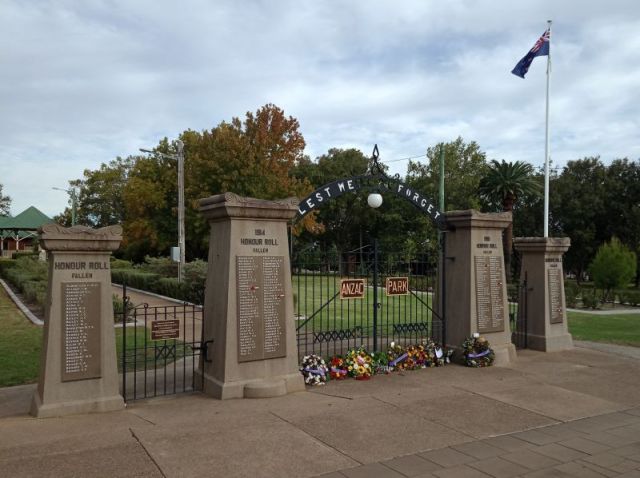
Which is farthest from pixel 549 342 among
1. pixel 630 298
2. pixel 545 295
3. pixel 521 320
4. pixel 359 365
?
pixel 630 298

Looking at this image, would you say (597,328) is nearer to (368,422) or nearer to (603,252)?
(368,422)

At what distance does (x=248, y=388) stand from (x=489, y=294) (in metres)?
5.25

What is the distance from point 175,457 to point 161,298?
1839 centimetres

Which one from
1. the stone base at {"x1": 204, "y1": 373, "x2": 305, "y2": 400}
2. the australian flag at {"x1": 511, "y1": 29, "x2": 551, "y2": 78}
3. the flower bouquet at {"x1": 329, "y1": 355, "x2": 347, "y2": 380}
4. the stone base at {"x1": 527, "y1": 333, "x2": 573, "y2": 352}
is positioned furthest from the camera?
Answer: the australian flag at {"x1": 511, "y1": 29, "x2": 551, "y2": 78}

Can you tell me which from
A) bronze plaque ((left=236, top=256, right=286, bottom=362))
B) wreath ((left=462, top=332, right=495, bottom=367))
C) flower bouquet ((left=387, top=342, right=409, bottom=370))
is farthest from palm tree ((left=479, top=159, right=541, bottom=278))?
bronze plaque ((left=236, top=256, right=286, bottom=362))

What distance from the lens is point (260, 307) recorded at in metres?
7.58

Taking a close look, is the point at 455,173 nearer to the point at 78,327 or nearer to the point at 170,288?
the point at 170,288

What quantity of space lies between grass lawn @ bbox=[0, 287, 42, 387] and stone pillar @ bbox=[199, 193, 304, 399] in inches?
141

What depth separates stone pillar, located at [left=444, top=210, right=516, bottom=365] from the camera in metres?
9.96

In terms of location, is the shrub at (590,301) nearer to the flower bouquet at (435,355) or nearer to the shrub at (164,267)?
the flower bouquet at (435,355)

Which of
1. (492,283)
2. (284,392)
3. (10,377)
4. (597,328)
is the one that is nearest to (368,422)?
(284,392)

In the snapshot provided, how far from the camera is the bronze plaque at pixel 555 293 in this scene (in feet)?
38.8

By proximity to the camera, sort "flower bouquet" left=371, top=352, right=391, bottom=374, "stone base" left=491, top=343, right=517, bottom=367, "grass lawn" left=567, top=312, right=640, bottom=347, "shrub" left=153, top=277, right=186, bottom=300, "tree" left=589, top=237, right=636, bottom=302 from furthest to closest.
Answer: "tree" left=589, top=237, right=636, bottom=302 → "shrub" left=153, top=277, right=186, bottom=300 → "grass lawn" left=567, top=312, right=640, bottom=347 → "stone base" left=491, top=343, right=517, bottom=367 → "flower bouquet" left=371, top=352, right=391, bottom=374

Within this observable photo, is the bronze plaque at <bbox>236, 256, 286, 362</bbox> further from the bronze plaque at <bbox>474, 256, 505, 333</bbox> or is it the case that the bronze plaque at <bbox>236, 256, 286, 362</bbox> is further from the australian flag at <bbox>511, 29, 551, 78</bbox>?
the australian flag at <bbox>511, 29, 551, 78</bbox>
